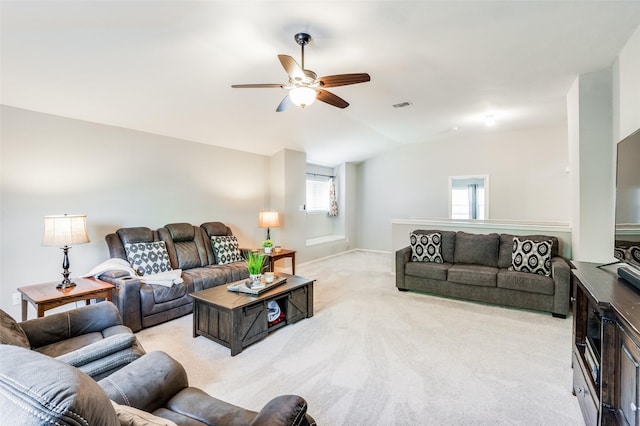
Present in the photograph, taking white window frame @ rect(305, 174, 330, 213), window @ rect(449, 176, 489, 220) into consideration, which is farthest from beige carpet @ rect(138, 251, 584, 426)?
white window frame @ rect(305, 174, 330, 213)

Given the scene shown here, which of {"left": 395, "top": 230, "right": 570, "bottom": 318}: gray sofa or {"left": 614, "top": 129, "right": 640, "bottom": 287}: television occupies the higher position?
{"left": 614, "top": 129, "right": 640, "bottom": 287}: television

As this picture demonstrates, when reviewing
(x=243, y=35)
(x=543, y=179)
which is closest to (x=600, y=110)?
(x=543, y=179)

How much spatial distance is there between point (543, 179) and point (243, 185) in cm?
561

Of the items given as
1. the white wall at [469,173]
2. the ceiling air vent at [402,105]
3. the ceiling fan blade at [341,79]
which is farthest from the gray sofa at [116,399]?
the white wall at [469,173]

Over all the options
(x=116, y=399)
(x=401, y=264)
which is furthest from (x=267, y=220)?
(x=116, y=399)

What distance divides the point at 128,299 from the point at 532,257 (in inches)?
184

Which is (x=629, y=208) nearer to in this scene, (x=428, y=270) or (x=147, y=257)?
(x=428, y=270)

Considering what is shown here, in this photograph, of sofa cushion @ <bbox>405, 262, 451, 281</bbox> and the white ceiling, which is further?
sofa cushion @ <bbox>405, 262, 451, 281</bbox>

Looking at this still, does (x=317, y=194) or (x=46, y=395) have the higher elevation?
(x=317, y=194)

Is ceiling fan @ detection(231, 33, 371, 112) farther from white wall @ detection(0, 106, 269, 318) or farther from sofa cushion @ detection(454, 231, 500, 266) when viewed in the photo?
sofa cushion @ detection(454, 231, 500, 266)

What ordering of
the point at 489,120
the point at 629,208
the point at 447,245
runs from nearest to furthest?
the point at 629,208
the point at 447,245
the point at 489,120

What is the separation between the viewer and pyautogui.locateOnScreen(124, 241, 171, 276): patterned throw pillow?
11.7ft

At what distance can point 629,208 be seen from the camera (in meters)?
1.89

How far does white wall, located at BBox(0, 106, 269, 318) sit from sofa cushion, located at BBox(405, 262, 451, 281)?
10.4 ft
